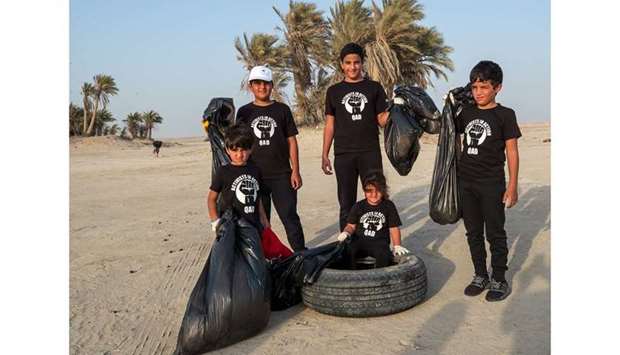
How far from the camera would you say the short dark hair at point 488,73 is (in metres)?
3.87

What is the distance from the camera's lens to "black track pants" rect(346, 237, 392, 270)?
426 centimetres

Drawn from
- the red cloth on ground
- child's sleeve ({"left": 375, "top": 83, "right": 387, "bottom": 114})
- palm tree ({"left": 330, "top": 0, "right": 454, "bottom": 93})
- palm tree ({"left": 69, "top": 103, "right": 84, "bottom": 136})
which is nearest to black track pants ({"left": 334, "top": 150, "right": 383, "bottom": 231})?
child's sleeve ({"left": 375, "top": 83, "right": 387, "bottom": 114})

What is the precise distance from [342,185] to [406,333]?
1.75 m

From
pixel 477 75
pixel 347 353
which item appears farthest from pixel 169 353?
pixel 477 75

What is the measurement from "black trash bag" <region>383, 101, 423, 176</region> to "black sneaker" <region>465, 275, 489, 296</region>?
4.16ft

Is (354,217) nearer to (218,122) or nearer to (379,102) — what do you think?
(379,102)

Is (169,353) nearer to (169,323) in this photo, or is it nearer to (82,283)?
(169,323)

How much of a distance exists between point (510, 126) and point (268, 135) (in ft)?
6.74

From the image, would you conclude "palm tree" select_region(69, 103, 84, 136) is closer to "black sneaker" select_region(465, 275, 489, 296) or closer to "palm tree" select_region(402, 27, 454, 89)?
"palm tree" select_region(402, 27, 454, 89)

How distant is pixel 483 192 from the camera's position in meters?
4.02

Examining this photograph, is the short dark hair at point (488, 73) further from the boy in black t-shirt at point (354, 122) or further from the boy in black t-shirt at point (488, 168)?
the boy in black t-shirt at point (354, 122)

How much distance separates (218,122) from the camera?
4684 millimetres

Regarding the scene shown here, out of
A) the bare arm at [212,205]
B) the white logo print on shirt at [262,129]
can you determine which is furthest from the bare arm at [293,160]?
the bare arm at [212,205]

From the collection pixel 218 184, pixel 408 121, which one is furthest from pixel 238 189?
pixel 408 121
